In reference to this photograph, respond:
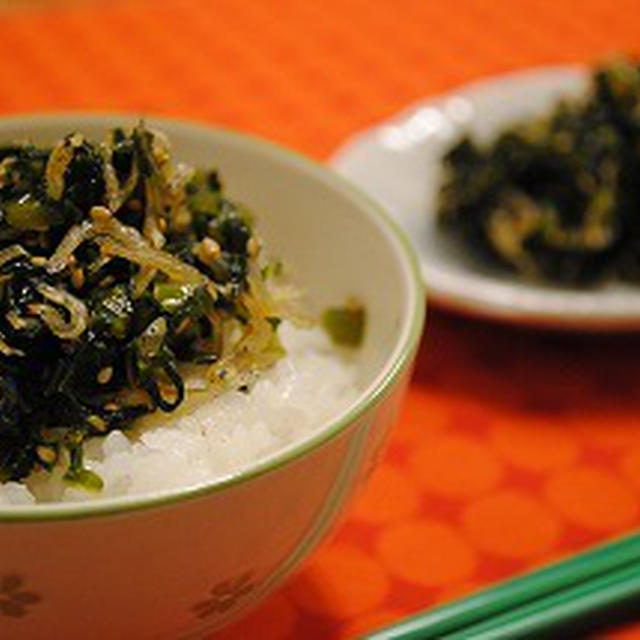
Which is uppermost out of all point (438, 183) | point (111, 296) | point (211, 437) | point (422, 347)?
point (111, 296)

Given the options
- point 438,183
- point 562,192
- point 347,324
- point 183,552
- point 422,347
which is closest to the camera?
point 183,552

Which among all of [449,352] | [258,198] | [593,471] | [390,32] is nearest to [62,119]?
[258,198]

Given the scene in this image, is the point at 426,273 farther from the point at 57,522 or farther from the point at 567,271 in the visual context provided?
the point at 57,522

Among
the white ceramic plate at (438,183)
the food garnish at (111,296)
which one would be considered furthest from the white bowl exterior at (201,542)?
the white ceramic plate at (438,183)

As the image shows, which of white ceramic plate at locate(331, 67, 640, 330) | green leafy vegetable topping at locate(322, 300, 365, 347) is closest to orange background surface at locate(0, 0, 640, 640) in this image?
white ceramic plate at locate(331, 67, 640, 330)

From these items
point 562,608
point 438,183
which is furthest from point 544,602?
point 438,183

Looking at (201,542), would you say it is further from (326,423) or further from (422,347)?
(422,347)
